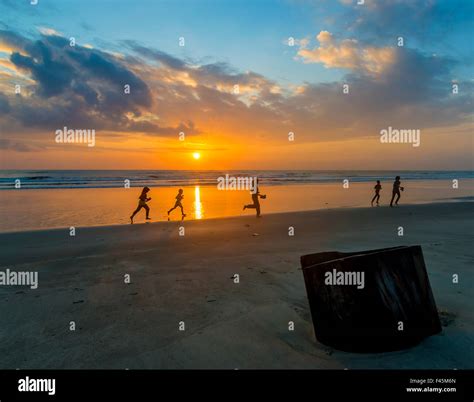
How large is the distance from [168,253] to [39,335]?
4.83 meters

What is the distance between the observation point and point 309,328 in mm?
3824
